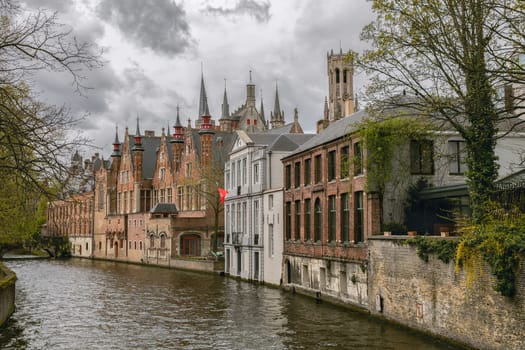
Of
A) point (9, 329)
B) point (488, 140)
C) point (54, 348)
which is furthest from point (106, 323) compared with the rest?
point (488, 140)

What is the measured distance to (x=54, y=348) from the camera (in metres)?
19.6

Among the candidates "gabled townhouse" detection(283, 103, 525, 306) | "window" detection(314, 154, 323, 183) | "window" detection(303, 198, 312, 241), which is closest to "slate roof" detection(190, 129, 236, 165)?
"window" detection(303, 198, 312, 241)

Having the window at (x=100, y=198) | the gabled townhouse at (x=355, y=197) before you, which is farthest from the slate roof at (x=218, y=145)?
the gabled townhouse at (x=355, y=197)

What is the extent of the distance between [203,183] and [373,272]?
1289 inches

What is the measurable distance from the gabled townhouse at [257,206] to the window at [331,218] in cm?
696

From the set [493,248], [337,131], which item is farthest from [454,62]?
[337,131]

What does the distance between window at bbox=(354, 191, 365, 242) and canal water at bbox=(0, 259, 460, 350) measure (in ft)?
10.4

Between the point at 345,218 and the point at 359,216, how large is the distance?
4.93ft

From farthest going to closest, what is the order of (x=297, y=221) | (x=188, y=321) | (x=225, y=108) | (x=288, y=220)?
(x=225, y=108), (x=288, y=220), (x=297, y=221), (x=188, y=321)

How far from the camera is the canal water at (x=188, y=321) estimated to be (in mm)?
19969

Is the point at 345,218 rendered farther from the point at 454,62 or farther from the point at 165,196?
the point at 165,196

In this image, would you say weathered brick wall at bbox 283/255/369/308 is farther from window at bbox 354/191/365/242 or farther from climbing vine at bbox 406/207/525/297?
climbing vine at bbox 406/207/525/297

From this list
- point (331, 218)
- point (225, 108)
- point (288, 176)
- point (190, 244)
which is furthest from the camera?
point (225, 108)

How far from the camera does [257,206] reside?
4078 centimetres
